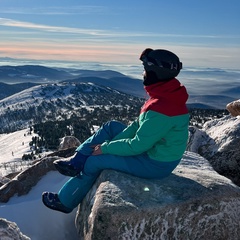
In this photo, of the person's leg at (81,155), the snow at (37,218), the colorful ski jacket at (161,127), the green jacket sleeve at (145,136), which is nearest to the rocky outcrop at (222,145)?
the colorful ski jacket at (161,127)

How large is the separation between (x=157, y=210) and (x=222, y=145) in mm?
5748

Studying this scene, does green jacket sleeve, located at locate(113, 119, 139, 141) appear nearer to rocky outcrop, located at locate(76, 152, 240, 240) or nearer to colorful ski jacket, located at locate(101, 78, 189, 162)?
colorful ski jacket, located at locate(101, 78, 189, 162)

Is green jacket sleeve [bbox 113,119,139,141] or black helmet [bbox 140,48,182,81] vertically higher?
black helmet [bbox 140,48,182,81]

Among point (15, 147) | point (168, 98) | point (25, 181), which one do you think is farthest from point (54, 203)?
point (15, 147)

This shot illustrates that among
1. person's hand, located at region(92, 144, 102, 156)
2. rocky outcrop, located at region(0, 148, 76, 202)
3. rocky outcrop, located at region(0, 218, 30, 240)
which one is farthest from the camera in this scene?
rocky outcrop, located at region(0, 148, 76, 202)

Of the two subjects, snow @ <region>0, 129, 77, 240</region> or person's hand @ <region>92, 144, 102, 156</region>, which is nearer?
person's hand @ <region>92, 144, 102, 156</region>

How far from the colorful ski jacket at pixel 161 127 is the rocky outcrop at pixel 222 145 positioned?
163 inches

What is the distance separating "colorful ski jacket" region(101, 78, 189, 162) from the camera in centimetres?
710

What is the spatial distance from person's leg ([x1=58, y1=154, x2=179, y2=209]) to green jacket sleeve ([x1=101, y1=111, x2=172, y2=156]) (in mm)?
273

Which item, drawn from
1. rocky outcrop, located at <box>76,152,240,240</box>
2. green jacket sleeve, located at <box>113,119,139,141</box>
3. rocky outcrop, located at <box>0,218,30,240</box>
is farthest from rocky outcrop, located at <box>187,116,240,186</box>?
rocky outcrop, located at <box>0,218,30,240</box>

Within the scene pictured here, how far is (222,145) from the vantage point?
464 inches

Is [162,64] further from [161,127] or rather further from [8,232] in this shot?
[8,232]

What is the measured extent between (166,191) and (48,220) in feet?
9.83

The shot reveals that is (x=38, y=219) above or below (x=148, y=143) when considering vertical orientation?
below
